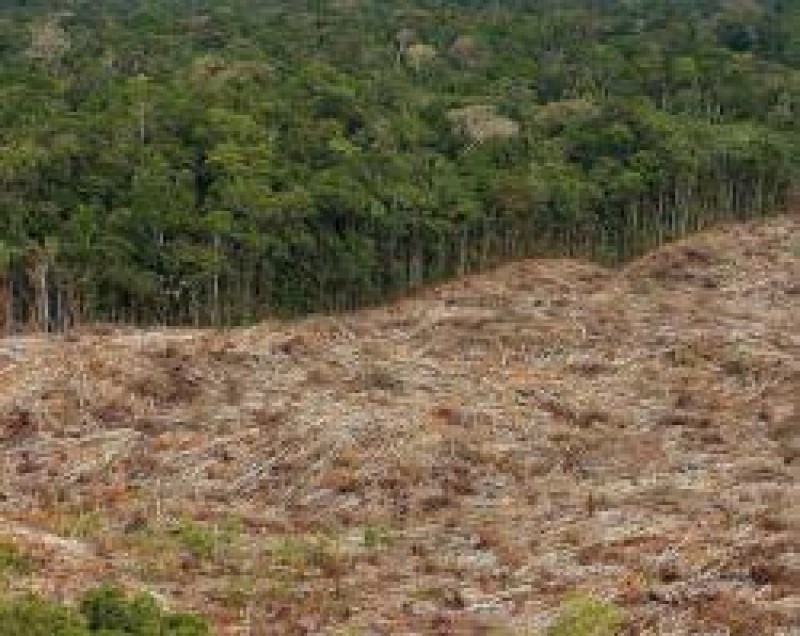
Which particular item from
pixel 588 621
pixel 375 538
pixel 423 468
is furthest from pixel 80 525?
pixel 588 621

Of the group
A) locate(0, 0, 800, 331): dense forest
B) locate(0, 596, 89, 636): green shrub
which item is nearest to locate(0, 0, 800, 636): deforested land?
locate(0, 596, 89, 636): green shrub

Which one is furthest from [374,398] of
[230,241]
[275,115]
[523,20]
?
[523,20]

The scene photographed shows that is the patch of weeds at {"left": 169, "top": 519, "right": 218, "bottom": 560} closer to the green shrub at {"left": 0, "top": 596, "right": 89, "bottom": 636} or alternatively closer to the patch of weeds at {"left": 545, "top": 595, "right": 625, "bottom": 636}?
the patch of weeds at {"left": 545, "top": 595, "right": 625, "bottom": 636}

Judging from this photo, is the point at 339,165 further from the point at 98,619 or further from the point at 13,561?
the point at 98,619

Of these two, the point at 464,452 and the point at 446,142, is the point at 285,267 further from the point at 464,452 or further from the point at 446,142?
the point at 464,452

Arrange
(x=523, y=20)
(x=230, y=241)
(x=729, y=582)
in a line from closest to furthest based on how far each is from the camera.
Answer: (x=729, y=582) < (x=230, y=241) < (x=523, y=20)

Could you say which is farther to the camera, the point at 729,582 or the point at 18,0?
the point at 18,0
